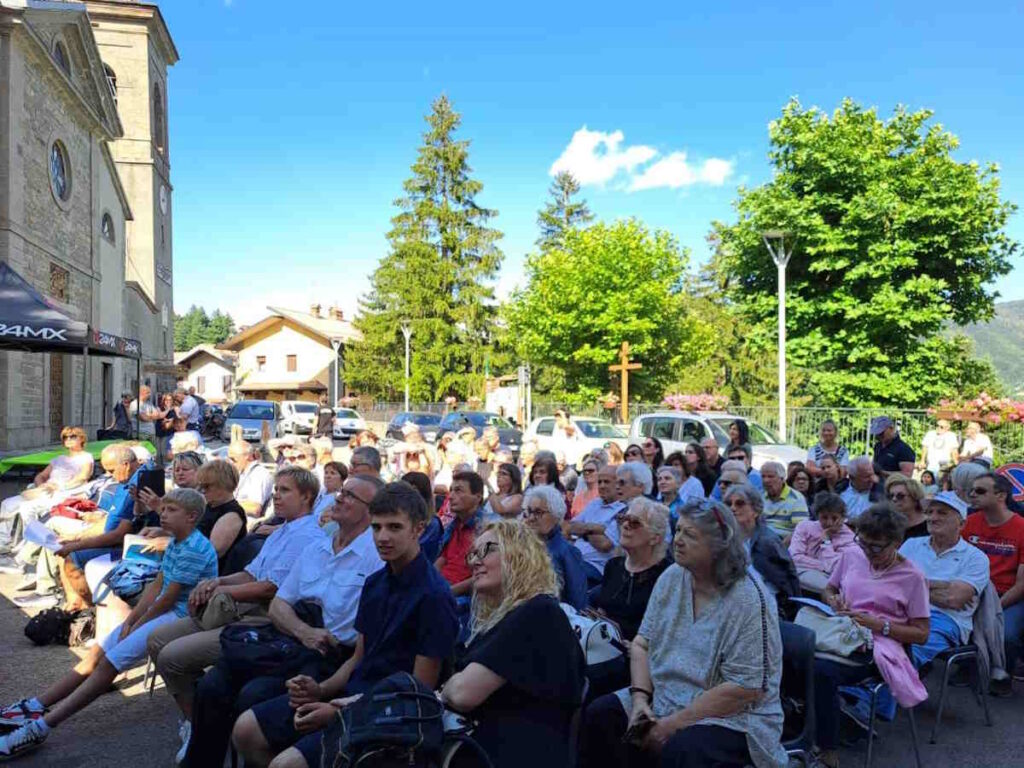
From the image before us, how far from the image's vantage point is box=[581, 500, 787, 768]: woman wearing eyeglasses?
2.95m

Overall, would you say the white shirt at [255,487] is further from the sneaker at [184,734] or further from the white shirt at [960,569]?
the white shirt at [960,569]

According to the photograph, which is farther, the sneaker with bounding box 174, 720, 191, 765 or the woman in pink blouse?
the woman in pink blouse

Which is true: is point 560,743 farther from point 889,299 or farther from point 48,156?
point 48,156

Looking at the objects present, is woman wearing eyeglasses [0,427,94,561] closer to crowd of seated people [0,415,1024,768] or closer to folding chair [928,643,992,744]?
crowd of seated people [0,415,1024,768]

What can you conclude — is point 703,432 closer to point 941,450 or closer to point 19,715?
point 941,450

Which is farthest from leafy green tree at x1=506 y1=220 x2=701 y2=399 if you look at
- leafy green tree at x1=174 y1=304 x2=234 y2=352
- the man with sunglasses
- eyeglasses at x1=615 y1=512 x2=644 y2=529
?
leafy green tree at x1=174 y1=304 x2=234 y2=352

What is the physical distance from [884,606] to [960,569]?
39.0 inches

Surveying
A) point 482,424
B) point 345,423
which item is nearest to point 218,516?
point 482,424

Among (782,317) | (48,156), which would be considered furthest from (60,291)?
(782,317)

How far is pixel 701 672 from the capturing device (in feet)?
10.1

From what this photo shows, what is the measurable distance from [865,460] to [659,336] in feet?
81.0

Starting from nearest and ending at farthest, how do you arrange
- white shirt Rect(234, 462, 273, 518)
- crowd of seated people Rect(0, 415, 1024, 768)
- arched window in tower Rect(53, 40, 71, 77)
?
crowd of seated people Rect(0, 415, 1024, 768)
white shirt Rect(234, 462, 273, 518)
arched window in tower Rect(53, 40, 71, 77)

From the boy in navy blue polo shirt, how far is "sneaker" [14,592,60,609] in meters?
5.00

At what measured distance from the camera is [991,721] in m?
4.79
